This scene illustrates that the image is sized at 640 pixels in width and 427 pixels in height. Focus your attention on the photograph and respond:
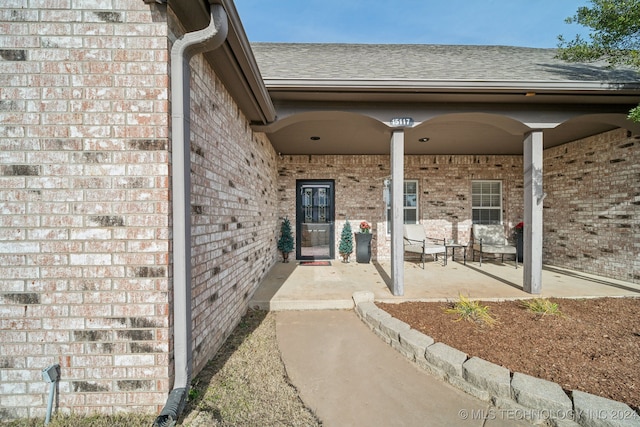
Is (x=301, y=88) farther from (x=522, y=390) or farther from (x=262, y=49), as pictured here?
(x=522, y=390)

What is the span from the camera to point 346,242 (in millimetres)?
6039

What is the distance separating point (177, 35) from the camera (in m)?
1.69

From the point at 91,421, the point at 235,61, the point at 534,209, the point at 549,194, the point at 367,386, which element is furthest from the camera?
the point at 549,194

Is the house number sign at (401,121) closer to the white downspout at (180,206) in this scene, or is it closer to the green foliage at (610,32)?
the green foliage at (610,32)

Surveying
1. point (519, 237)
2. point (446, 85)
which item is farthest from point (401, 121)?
point (519, 237)

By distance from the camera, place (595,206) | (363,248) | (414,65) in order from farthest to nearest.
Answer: (363,248), (595,206), (414,65)

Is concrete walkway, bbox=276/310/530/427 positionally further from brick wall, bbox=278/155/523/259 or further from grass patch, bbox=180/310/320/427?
brick wall, bbox=278/155/523/259

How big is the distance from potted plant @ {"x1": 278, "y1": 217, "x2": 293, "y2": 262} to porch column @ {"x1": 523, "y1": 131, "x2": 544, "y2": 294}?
175 inches

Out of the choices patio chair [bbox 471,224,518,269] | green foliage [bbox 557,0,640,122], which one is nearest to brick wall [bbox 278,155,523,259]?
patio chair [bbox 471,224,518,269]

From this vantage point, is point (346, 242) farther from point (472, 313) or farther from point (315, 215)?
point (472, 313)

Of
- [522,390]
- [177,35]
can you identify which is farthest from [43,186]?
[522,390]

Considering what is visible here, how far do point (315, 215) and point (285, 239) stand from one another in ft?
3.21

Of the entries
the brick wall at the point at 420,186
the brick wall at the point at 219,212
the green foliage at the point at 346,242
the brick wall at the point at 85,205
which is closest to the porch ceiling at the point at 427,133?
the brick wall at the point at 420,186

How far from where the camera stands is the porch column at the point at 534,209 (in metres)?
3.58
